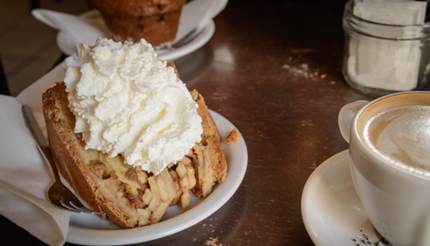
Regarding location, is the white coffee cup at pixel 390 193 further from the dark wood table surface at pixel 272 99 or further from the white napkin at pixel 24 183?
the white napkin at pixel 24 183

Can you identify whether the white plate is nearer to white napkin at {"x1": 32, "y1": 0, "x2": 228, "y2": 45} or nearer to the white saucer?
white napkin at {"x1": 32, "y1": 0, "x2": 228, "y2": 45}

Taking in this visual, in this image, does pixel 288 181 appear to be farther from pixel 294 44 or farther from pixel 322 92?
pixel 294 44

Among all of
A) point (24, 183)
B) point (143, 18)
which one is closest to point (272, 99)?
point (143, 18)

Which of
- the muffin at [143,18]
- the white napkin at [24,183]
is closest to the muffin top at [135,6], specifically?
the muffin at [143,18]

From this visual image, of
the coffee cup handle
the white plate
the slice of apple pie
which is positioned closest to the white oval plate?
the slice of apple pie

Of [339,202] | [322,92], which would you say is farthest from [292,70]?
[339,202]
